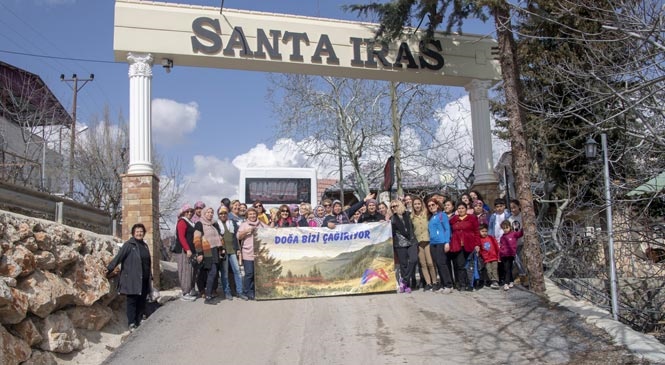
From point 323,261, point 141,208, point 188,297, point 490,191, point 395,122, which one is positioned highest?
point 395,122

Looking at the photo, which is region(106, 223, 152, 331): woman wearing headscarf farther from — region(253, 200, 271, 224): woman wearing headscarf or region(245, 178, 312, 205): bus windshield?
region(245, 178, 312, 205): bus windshield

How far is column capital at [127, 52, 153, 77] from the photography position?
38.8 feet

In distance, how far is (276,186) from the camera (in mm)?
19984

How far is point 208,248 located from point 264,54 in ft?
17.9

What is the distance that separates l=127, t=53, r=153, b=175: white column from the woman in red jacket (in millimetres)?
6245

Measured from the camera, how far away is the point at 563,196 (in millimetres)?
16422

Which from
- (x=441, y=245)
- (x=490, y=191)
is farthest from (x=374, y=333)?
(x=490, y=191)

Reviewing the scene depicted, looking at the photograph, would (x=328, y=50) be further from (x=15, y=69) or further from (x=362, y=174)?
(x=15, y=69)

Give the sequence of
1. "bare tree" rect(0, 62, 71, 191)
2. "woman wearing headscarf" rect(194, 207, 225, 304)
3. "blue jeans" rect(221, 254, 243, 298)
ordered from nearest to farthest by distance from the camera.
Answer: "woman wearing headscarf" rect(194, 207, 225, 304) < "blue jeans" rect(221, 254, 243, 298) < "bare tree" rect(0, 62, 71, 191)

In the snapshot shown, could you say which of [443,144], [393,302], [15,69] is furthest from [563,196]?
[15,69]

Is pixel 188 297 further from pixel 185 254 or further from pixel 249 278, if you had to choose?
pixel 249 278

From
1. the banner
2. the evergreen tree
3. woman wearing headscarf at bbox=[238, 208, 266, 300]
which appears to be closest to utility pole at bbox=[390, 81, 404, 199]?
the banner

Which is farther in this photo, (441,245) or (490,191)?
(490,191)

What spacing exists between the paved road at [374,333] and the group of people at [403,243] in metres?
0.47
